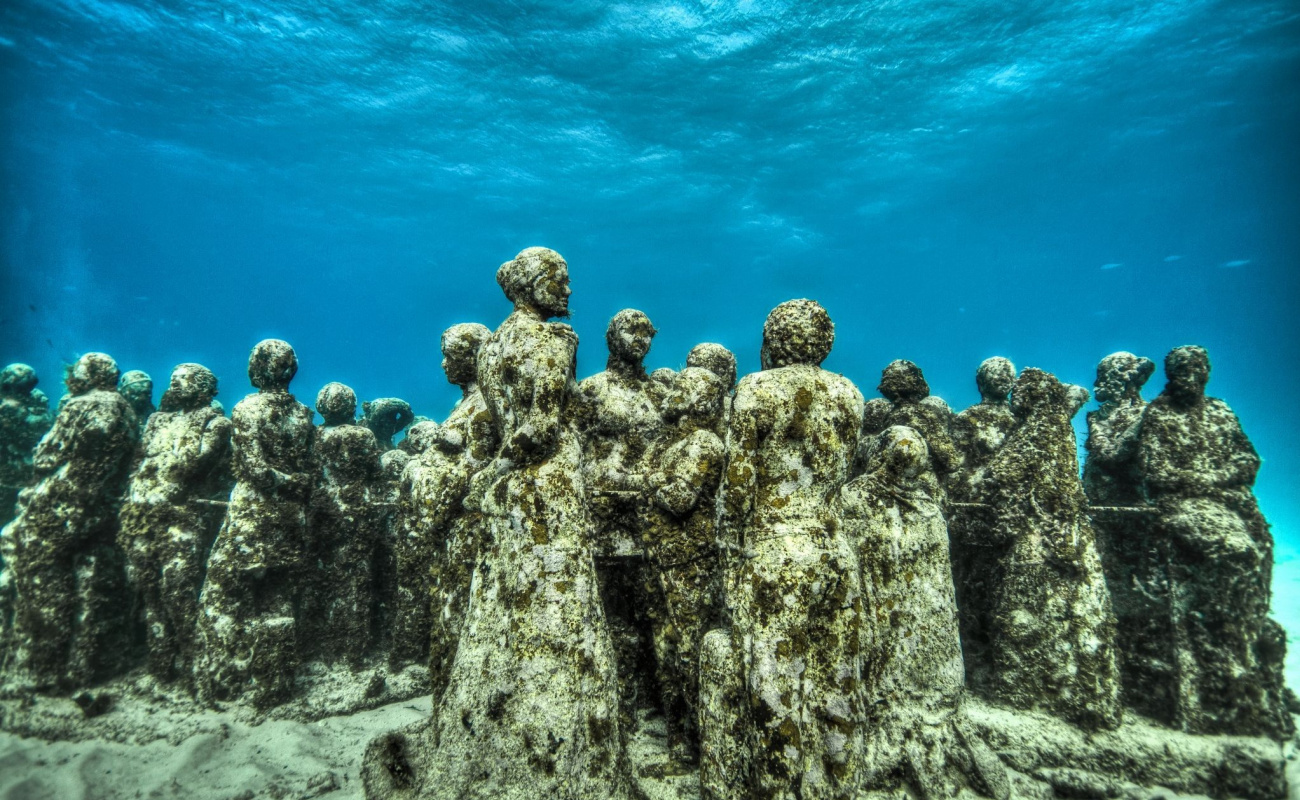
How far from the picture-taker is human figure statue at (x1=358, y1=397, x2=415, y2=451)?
10.5m

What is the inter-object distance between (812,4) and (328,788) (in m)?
45.7

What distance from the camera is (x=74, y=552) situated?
675cm

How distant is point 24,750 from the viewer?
5484 millimetres

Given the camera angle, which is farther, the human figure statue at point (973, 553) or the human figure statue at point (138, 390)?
the human figure statue at point (138, 390)

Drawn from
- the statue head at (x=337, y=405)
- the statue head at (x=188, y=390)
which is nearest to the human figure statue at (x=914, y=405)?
the statue head at (x=337, y=405)

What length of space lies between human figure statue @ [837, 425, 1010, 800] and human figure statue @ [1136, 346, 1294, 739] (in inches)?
116

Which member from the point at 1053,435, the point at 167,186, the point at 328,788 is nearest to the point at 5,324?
the point at 328,788

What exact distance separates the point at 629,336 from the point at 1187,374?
19.6 ft

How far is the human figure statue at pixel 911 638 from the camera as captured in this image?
→ 4.19m

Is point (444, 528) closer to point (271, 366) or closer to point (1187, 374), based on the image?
point (271, 366)

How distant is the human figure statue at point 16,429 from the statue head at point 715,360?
10.5 metres

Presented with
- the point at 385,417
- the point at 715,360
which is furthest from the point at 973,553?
the point at 385,417

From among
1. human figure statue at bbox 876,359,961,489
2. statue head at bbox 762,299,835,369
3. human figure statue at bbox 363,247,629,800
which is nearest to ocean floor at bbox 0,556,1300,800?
human figure statue at bbox 363,247,629,800

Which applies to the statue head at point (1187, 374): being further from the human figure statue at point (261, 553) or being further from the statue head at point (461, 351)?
the human figure statue at point (261, 553)
